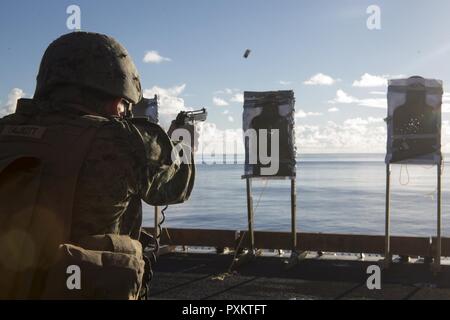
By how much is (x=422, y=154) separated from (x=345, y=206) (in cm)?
2263

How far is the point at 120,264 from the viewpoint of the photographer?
2.03m

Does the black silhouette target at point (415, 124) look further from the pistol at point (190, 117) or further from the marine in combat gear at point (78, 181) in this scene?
the marine in combat gear at point (78, 181)

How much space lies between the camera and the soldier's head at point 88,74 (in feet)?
7.47

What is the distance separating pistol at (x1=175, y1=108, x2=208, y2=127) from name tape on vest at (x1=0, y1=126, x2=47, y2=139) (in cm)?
99

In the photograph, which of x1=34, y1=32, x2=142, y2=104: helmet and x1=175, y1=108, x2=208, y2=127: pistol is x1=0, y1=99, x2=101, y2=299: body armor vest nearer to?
x1=34, y1=32, x2=142, y2=104: helmet

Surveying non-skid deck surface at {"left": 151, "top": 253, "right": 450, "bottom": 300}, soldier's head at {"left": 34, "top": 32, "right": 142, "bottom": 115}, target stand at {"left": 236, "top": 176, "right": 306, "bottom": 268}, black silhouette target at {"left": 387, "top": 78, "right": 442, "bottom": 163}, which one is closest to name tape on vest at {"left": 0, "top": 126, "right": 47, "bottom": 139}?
soldier's head at {"left": 34, "top": 32, "right": 142, "bottom": 115}

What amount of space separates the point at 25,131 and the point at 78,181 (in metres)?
0.34

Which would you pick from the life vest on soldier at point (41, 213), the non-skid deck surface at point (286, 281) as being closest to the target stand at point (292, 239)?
the non-skid deck surface at point (286, 281)

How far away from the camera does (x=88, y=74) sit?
7.49 ft

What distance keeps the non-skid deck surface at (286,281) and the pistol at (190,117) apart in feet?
13.4

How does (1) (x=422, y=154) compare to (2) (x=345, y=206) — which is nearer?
(1) (x=422, y=154)
